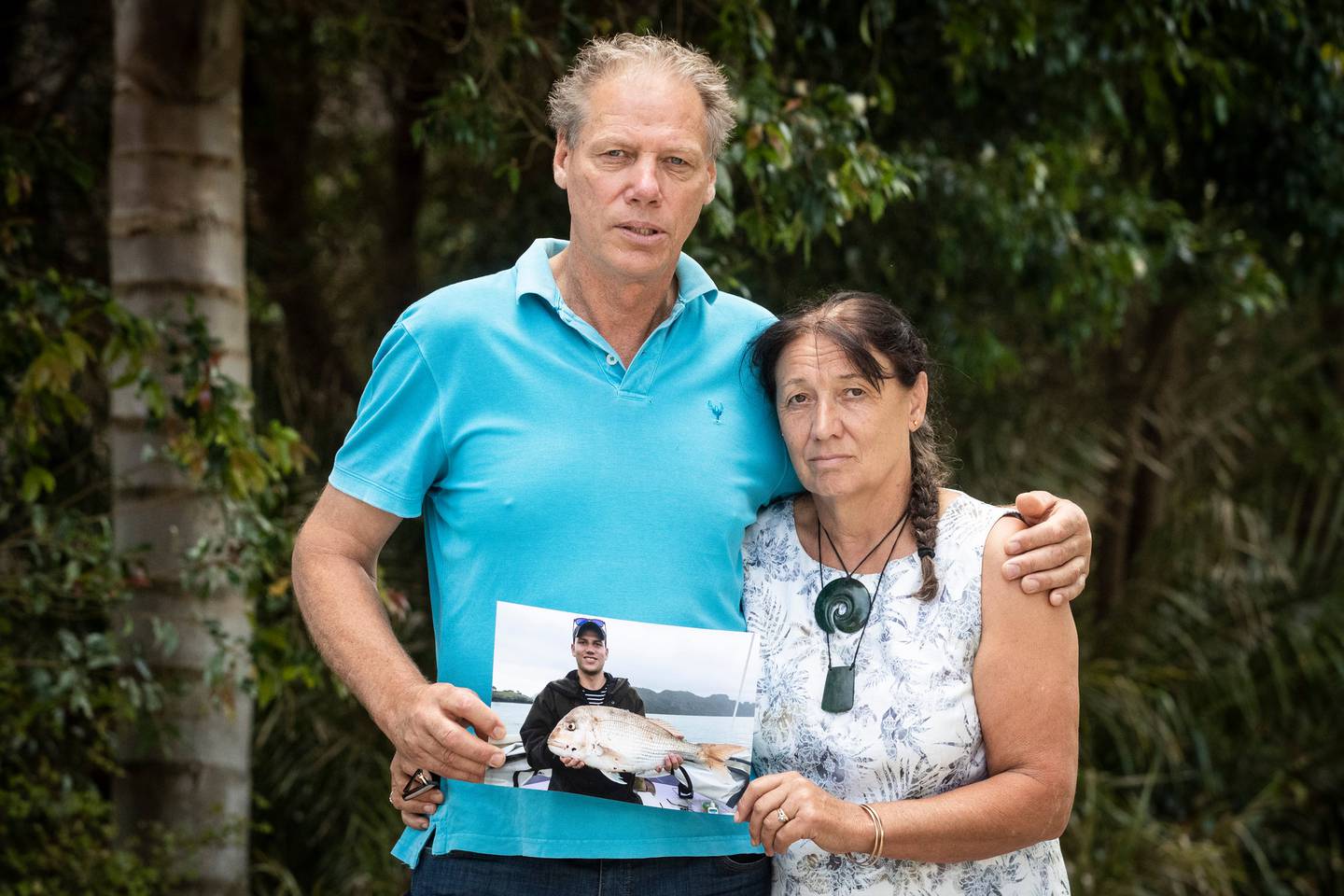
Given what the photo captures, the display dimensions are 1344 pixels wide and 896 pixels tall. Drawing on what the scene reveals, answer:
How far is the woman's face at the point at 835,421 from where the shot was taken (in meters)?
2.28

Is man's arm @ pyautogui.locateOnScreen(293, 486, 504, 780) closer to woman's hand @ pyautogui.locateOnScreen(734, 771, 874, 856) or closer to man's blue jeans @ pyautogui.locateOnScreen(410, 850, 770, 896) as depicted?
man's blue jeans @ pyautogui.locateOnScreen(410, 850, 770, 896)

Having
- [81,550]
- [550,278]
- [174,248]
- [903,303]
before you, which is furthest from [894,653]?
[903,303]

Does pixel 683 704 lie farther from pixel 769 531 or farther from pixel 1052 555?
pixel 1052 555

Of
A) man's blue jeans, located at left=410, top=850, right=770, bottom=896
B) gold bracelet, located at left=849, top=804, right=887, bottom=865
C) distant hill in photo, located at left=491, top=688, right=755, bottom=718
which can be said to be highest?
distant hill in photo, located at left=491, top=688, right=755, bottom=718

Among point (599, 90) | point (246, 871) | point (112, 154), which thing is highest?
point (112, 154)

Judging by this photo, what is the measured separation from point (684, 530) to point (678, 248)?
1.63ft

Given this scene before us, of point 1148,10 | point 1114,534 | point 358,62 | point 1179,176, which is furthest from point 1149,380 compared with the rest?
point 358,62

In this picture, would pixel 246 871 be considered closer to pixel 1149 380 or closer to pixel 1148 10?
pixel 1148 10

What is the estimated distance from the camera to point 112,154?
167 inches

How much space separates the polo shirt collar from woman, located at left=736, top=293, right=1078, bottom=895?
154 millimetres

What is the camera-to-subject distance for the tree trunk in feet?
13.5

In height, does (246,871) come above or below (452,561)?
below

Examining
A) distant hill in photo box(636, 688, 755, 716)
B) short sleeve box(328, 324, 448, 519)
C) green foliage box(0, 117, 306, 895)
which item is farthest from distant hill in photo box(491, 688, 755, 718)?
green foliage box(0, 117, 306, 895)

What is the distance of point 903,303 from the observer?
5.21 m
